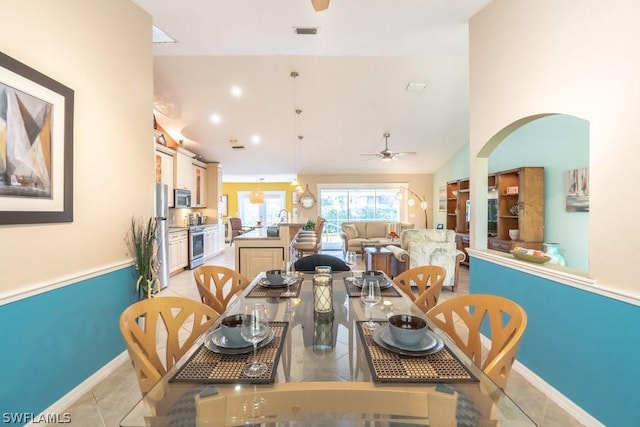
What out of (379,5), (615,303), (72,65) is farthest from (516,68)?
(72,65)

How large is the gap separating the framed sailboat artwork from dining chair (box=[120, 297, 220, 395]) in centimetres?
102

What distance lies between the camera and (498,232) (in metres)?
5.48

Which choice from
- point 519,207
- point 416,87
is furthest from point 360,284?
point 416,87

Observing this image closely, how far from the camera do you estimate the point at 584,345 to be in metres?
1.84

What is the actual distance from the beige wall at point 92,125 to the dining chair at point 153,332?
940 millimetres

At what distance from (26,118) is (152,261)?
1484mm

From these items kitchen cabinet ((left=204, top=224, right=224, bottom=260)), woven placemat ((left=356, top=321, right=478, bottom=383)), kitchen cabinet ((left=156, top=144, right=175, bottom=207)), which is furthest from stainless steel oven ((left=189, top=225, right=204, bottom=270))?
woven placemat ((left=356, top=321, right=478, bottom=383))

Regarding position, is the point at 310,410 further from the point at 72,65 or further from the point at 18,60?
the point at 72,65

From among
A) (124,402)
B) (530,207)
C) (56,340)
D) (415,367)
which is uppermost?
(530,207)

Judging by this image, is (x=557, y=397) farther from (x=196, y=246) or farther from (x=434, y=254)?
(x=196, y=246)

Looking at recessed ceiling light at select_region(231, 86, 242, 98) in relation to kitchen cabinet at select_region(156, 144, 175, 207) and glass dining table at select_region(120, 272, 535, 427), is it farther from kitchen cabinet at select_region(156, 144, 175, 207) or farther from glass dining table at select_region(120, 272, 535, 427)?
glass dining table at select_region(120, 272, 535, 427)

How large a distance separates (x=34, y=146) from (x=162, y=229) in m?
3.16

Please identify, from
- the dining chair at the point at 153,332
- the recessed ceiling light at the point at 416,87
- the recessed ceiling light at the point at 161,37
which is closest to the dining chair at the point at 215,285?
the dining chair at the point at 153,332

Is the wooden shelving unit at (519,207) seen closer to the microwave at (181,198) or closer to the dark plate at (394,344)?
the dark plate at (394,344)
